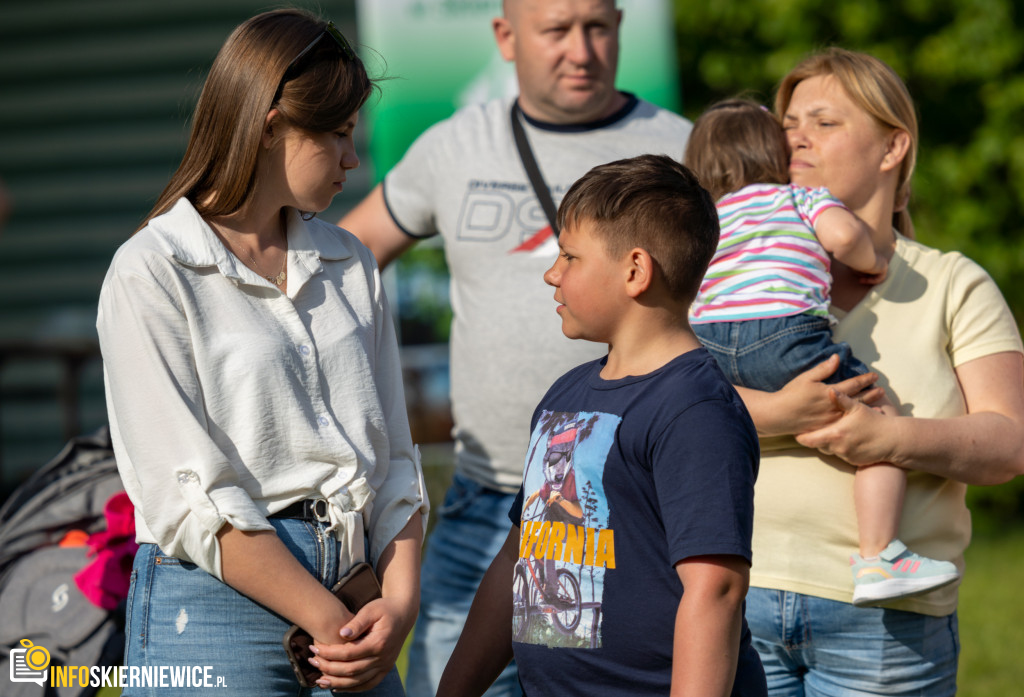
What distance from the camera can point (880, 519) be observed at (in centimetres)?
235

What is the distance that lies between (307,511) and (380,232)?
1.53 m

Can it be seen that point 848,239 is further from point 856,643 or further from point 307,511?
point 307,511

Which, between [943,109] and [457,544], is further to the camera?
[943,109]

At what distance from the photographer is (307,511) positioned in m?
2.09

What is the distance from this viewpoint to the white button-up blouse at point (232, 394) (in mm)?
1957

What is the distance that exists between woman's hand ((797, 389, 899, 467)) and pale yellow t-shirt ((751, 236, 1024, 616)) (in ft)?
0.44

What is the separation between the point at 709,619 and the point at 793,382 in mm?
835

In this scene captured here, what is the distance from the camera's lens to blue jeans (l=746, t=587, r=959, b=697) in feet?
7.82

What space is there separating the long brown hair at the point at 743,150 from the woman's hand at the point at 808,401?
1.89 feet

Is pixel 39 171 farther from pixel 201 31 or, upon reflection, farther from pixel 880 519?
pixel 880 519

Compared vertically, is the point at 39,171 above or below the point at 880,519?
below

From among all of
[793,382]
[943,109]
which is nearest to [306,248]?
[793,382]

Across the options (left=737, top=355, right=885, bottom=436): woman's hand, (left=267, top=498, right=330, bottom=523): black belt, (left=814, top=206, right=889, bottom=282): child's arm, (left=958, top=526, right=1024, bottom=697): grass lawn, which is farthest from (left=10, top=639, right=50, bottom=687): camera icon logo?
(left=958, top=526, right=1024, bottom=697): grass lawn

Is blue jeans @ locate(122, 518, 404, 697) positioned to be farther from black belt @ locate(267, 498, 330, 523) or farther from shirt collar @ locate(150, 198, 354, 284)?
shirt collar @ locate(150, 198, 354, 284)
